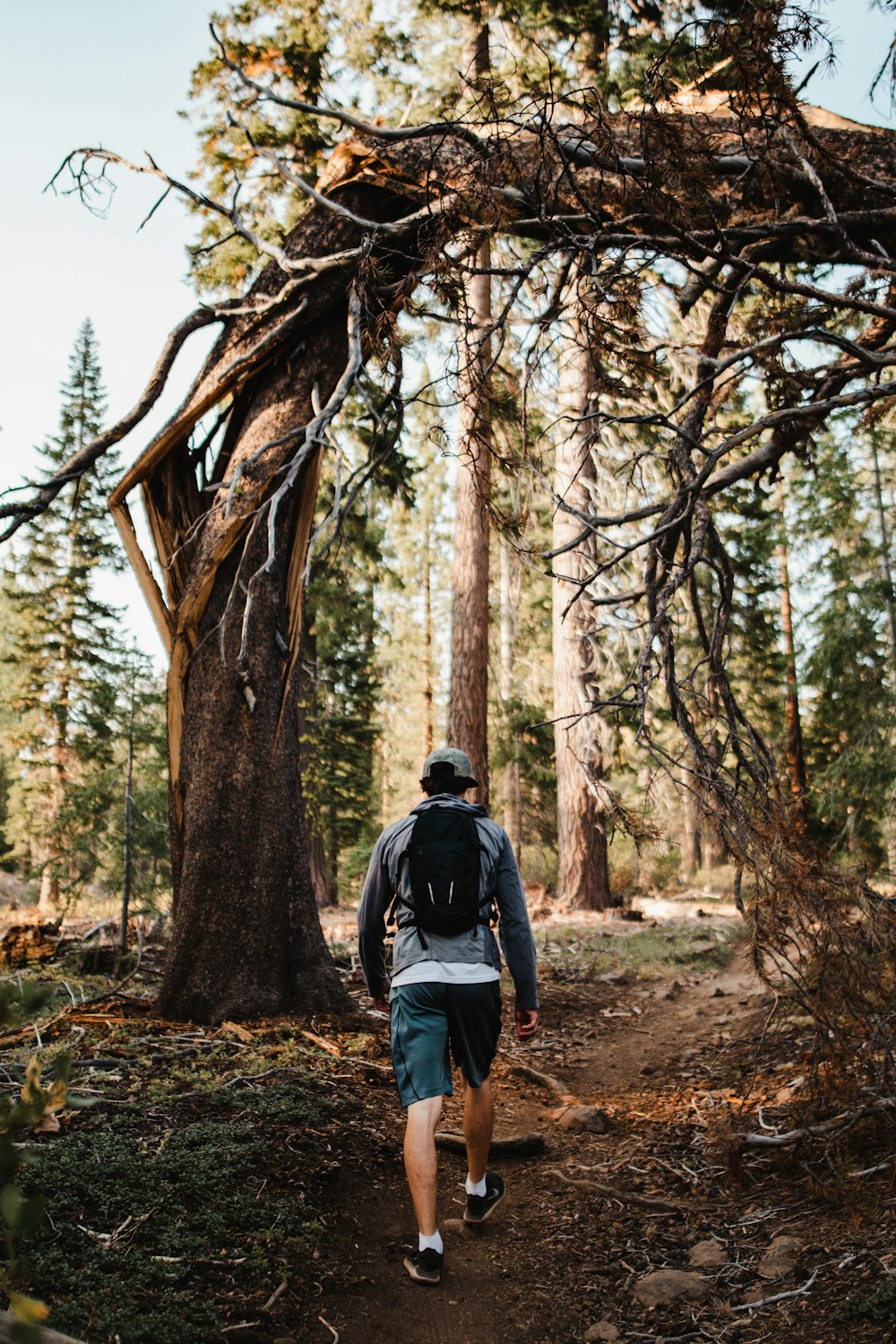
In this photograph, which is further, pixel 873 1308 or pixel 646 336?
pixel 646 336

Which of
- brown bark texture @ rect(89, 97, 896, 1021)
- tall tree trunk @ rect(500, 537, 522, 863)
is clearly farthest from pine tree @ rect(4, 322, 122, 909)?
brown bark texture @ rect(89, 97, 896, 1021)

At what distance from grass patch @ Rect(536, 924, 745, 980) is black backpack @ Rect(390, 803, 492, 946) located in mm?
5981

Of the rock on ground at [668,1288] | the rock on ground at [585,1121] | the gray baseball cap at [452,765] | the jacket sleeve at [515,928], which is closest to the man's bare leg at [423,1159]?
the jacket sleeve at [515,928]

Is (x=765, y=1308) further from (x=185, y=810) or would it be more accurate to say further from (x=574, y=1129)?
(x=185, y=810)

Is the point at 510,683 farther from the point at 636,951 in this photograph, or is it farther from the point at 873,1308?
the point at 873,1308

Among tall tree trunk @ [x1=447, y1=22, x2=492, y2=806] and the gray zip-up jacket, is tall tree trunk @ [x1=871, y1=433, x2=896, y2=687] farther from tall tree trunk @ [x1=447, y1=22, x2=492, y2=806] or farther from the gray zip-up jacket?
the gray zip-up jacket

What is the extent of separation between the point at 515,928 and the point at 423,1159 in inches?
41.5

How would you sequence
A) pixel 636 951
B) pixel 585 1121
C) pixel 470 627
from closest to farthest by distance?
pixel 585 1121, pixel 636 951, pixel 470 627

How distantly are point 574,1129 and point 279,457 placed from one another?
183 inches

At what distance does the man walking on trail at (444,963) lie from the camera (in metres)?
3.71

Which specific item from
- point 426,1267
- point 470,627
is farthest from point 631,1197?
point 470,627

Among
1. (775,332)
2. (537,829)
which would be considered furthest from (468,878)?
(537,829)

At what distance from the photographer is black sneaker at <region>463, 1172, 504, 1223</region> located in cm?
415

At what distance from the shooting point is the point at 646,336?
4668 millimetres
